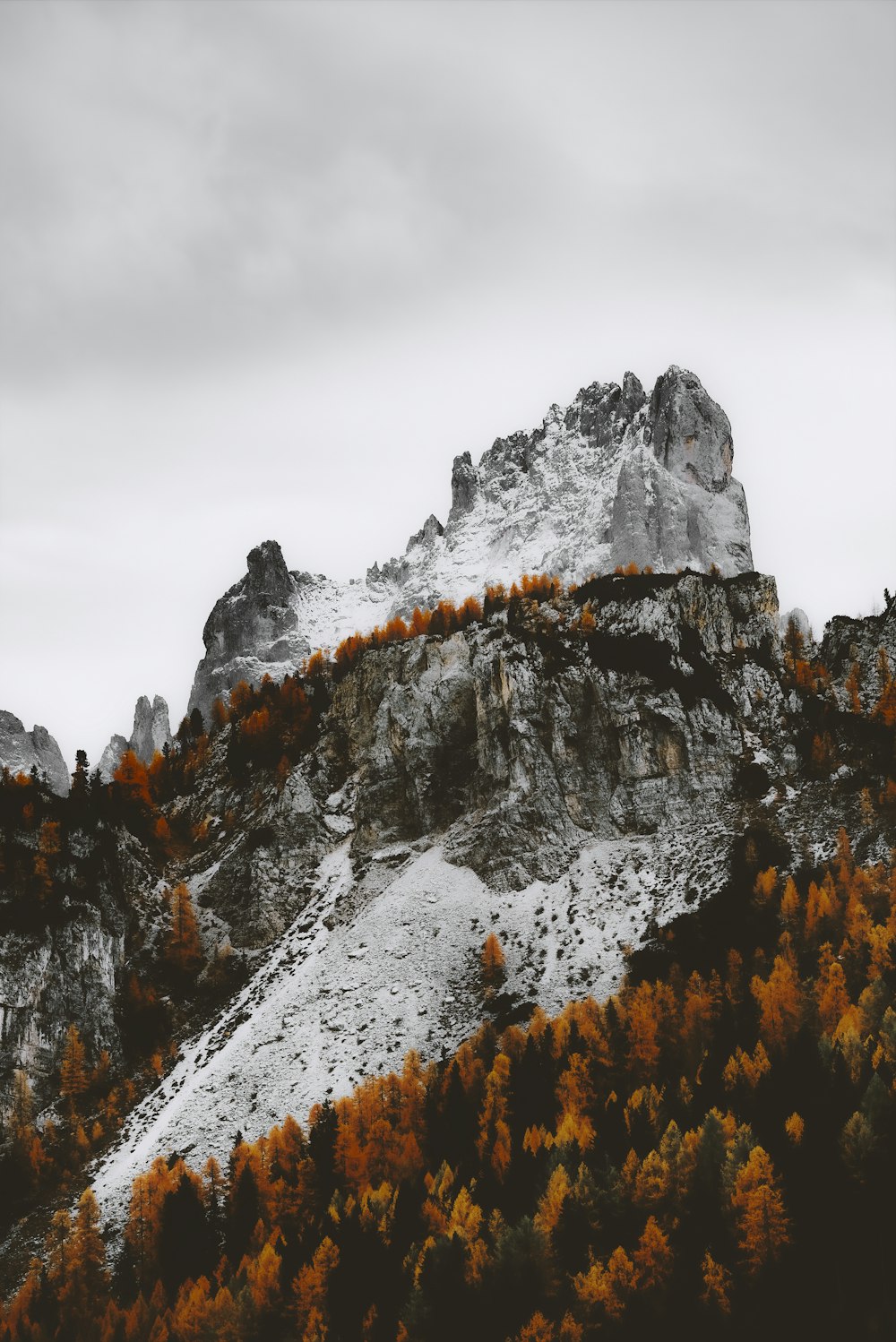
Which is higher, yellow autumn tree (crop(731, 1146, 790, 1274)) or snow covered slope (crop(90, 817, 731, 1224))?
snow covered slope (crop(90, 817, 731, 1224))

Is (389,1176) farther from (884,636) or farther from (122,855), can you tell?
(884,636)

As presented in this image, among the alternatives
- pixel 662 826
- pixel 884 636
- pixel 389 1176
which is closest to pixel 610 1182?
pixel 389 1176

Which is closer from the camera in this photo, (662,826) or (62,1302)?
(62,1302)

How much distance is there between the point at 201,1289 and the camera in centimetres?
5412

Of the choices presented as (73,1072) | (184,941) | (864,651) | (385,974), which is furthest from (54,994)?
(864,651)

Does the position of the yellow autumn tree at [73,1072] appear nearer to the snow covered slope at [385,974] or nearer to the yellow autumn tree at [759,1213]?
the snow covered slope at [385,974]

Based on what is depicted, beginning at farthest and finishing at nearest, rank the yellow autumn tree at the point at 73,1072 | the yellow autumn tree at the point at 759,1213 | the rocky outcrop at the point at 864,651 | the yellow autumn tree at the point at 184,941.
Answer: the rocky outcrop at the point at 864,651
the yellow autumn tree at the point at 184,941
the yellow autumn tree at the point at 73,1072
the yellow autumn tree at the point at 759,1213

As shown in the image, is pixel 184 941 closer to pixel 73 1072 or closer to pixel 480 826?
pixel 73 1072

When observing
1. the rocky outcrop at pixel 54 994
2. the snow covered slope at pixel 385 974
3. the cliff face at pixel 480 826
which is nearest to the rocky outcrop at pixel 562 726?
the cliff face at pixel 480 826

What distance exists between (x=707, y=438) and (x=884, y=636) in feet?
300

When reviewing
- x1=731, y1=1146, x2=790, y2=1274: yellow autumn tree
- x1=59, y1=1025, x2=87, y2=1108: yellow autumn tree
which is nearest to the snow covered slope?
x1=59, y1=1025, x2=87, y2=1108: yellow autumn tree

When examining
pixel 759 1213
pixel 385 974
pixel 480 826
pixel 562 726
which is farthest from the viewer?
pixel 562 726

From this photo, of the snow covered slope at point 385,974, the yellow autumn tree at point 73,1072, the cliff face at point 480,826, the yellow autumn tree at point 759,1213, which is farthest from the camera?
the cliff face at point 480,826

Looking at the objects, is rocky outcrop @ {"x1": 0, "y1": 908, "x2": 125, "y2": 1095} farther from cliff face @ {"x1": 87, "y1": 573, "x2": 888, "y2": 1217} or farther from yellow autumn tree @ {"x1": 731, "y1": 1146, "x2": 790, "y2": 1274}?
yellow autumn tree @ {"x1": 731, "y1": 1146, "x2": 790, "y2": 1274}
